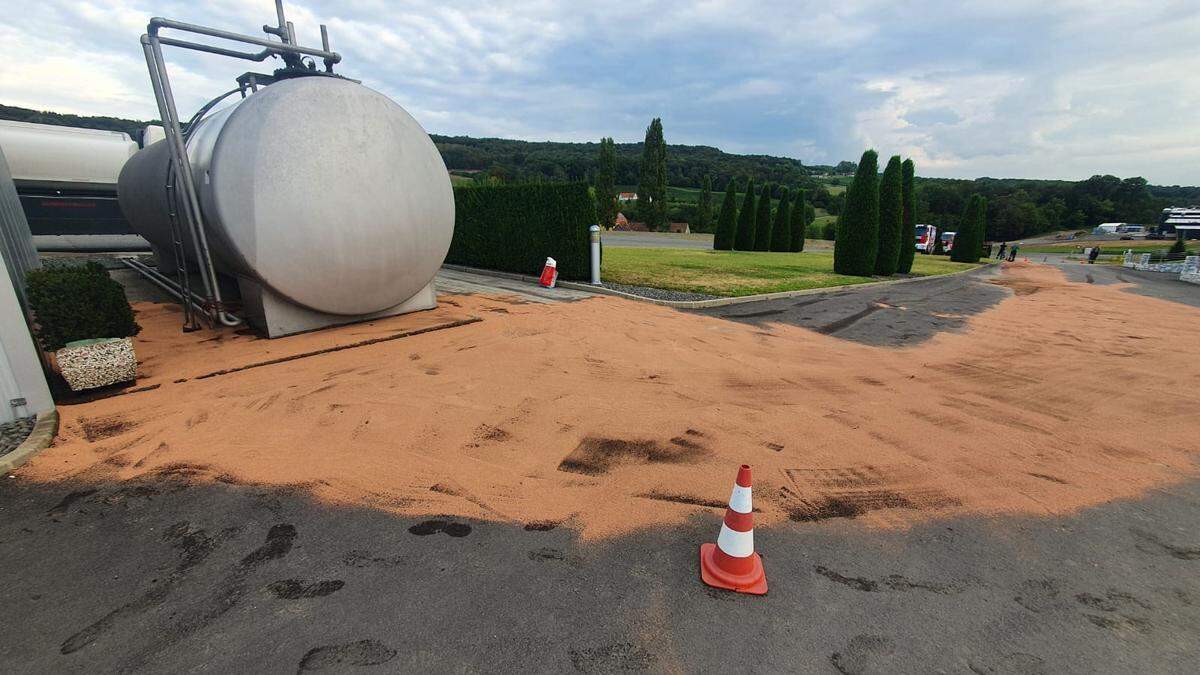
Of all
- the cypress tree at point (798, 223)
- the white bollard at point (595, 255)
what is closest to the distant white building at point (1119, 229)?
the cypress tree at point (798, 223)

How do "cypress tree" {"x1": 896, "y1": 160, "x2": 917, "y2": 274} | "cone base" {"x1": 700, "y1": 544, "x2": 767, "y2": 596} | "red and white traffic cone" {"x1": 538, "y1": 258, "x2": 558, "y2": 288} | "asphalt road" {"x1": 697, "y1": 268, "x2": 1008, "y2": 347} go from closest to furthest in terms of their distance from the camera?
"cone base" {"x1": 700, "y1": 544, "x2": 767, "y2": 596}
"asphalt road" {"x1": 697, "y1": 268, "x2": 1008, "y2": 347}
"red and white traffic cone" {"x1": 538, "y1": 258, "x2": 558, "y2": 288}
"cypress tree" {"x1": 896, "y1": 160, "x2": 917, "y2": 274}

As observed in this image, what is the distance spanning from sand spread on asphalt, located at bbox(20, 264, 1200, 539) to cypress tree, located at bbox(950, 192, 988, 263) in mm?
26245

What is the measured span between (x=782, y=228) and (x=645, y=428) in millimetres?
29853

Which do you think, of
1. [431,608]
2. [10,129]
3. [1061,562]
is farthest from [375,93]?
[10,129]

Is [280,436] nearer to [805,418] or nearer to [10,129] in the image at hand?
[805,418]

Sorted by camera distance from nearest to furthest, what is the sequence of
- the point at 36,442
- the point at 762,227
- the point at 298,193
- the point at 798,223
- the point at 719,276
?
the point at 36,442 → the point at 298,193 → the point at 719,276 → the point at 762,227 → the point at 798,223

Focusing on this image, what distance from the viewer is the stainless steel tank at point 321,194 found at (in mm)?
5785

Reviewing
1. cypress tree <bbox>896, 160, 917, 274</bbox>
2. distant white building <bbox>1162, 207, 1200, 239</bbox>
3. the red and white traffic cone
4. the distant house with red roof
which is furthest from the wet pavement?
distant white building <bbox>1162, 207, 1200, 239</bbox>

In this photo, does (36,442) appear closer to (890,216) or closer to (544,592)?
(544,592)

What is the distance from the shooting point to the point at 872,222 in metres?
18.0

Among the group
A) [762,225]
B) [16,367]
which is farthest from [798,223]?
[16,367]

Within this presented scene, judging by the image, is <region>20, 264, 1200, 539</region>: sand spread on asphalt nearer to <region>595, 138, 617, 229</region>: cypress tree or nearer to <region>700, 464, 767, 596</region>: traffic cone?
<region>700, 464, 767, 596</region>: traffic cone

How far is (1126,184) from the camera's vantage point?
9088cm

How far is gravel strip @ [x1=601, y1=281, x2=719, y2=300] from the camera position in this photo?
10597 millimetres
